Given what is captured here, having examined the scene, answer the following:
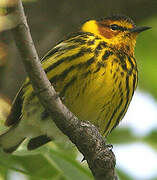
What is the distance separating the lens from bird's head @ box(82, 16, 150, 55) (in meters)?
4.31

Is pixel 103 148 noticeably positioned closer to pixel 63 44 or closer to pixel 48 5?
pixel 63 44

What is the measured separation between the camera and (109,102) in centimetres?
400

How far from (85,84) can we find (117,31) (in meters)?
0.94

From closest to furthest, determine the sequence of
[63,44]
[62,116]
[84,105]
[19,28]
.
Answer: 1. [19,28]
2. [62,116]
3. [84,105]
4. [63,44]

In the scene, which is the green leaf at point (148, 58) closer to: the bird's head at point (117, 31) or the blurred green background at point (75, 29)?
the blurred green background at point (75, 29)

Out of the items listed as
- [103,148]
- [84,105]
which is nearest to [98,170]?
[103,148]

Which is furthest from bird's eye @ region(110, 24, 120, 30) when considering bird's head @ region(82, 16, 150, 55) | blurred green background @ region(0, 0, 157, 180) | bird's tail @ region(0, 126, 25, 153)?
bird's tail @ region(0, 126, 25, 153)

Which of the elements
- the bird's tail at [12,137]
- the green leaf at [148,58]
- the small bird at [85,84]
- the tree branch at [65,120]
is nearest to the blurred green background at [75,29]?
the green leaf at [148,58]

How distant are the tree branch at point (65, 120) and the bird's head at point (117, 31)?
1.29 meters

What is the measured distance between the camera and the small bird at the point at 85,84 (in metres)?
3.80

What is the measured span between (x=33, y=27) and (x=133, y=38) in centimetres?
130

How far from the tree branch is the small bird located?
71cm

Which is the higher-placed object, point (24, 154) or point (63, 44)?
point (63, 44)

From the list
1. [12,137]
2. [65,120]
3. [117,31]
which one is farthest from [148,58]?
[65,120]
